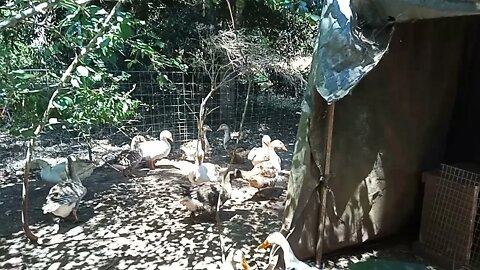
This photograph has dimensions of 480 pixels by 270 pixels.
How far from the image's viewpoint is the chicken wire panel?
11.3 feet

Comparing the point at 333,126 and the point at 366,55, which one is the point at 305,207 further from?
the point at 366,55

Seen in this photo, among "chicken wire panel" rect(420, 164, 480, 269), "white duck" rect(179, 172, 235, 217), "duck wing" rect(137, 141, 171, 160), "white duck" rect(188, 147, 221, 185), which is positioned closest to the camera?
"chicken wire panel" rect(420, 164, 480, 269)

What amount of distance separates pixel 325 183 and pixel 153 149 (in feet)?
9.98

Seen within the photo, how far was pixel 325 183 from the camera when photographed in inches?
129

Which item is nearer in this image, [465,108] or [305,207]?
[305,207]

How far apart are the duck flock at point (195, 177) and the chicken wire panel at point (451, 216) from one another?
145 centimetres

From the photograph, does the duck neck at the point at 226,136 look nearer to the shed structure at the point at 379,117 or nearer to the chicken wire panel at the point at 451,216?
the shed structure at the point at 379,117

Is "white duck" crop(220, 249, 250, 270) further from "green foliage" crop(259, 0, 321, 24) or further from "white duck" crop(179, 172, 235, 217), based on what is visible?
"green foliage" crop(259, 0, 321, 24)

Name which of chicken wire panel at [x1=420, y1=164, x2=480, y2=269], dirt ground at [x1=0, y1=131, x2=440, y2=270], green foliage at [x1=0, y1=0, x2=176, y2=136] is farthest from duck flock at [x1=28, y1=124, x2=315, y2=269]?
chicken wire panel at [x1=420, y1=164, x2=480, y2=269]

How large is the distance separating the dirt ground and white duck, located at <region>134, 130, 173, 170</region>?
0.26 m

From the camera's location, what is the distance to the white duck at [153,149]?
5770 mm

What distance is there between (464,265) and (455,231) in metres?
0.25

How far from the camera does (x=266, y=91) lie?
798 centimetres

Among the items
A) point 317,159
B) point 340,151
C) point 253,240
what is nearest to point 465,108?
point 340,151
